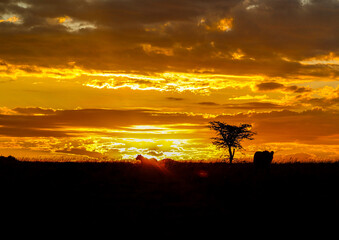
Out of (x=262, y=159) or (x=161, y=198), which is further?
(x=262, y=159)

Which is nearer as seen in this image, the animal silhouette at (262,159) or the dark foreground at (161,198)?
the dark foreground at (161,198)

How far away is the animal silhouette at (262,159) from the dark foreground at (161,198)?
26.6ft

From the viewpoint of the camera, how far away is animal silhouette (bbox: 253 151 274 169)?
119 ft

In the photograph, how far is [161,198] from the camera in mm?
18875

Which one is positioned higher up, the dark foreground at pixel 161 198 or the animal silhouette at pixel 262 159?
the animal silhouette at pixel 262 159

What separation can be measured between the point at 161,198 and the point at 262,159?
19.5m

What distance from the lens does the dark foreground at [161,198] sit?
1516 centimetres

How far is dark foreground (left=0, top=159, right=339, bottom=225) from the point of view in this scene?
1516cm

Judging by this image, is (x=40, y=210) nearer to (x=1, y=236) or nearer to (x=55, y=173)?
(x=1, y=236)

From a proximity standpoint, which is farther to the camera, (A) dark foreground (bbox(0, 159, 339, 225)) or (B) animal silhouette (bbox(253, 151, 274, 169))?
(B) animal silhouette (bbox(253, 151, 274, 169))

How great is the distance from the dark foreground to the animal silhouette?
26.6ft

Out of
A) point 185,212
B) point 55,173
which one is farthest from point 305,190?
point 55,173

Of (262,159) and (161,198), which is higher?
(262,159)

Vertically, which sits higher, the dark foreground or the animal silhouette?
the animal silhouette
